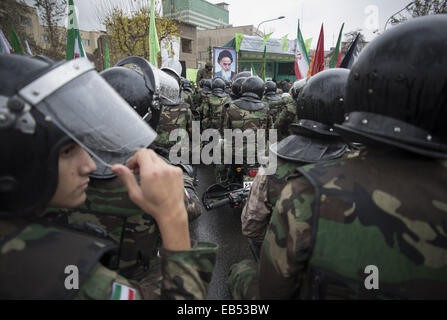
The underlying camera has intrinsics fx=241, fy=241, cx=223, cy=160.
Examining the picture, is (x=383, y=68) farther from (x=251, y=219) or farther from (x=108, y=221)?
(x=108, y=221)

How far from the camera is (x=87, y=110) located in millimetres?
1061

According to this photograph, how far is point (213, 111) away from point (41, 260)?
692cm

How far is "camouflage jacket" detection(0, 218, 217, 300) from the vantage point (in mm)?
786

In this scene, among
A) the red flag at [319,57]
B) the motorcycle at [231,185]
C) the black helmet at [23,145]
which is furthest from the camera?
the red flag at [319,57]

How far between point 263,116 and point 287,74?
30.8 metres

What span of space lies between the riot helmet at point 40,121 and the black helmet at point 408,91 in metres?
1.18

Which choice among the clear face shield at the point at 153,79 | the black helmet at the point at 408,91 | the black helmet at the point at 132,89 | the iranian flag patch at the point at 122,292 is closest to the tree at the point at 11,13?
the clear face shield at the point at 153,79

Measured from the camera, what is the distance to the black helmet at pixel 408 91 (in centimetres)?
100

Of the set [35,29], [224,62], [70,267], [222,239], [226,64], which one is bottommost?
[222,239]

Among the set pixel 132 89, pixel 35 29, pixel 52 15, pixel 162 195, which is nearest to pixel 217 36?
pixel 35 29

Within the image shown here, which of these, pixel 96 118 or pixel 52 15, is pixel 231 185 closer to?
pixel 96 118

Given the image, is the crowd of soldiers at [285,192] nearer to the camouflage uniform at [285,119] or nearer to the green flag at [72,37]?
the camouflage uniform at [285,119]

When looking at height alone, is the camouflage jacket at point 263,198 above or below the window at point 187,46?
below
